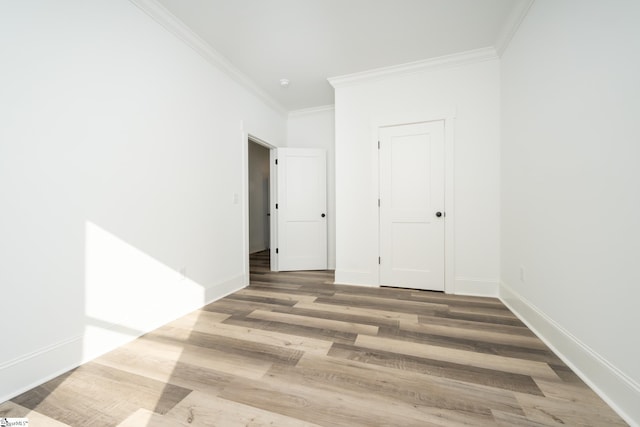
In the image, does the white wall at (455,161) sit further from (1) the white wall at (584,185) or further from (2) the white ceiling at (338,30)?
(1) the white wall at (584,185)

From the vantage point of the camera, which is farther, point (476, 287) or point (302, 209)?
point (302, 209)

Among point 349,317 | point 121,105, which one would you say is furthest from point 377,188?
point 121,105

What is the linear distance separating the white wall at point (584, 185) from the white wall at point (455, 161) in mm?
592

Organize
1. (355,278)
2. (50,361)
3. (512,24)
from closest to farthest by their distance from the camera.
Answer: (50,361), (512,24), (355,278)

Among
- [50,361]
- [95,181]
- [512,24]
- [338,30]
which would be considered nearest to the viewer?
[50,361]

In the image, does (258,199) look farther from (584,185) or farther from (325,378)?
(584,185)

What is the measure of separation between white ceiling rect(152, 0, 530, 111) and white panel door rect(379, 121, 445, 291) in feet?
2.92

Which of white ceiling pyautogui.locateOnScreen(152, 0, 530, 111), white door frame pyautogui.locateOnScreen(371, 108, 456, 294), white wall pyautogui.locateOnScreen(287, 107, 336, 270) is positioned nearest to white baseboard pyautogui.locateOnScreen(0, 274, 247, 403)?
white ceiling pyautogui.locateOnScreen(152, 0, 530, 111)

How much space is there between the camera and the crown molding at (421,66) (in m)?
2.97

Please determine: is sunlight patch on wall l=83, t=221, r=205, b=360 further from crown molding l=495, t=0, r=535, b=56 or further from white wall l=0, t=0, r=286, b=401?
crown molding l=495, t=0, r=535, b=56

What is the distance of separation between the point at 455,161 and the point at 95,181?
353 cm

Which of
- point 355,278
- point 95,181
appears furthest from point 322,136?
point 95,181

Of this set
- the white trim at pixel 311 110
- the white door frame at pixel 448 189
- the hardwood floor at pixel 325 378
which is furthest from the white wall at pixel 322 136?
the hardwood floor at pixel 325 378

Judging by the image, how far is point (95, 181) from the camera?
1.82 meters
